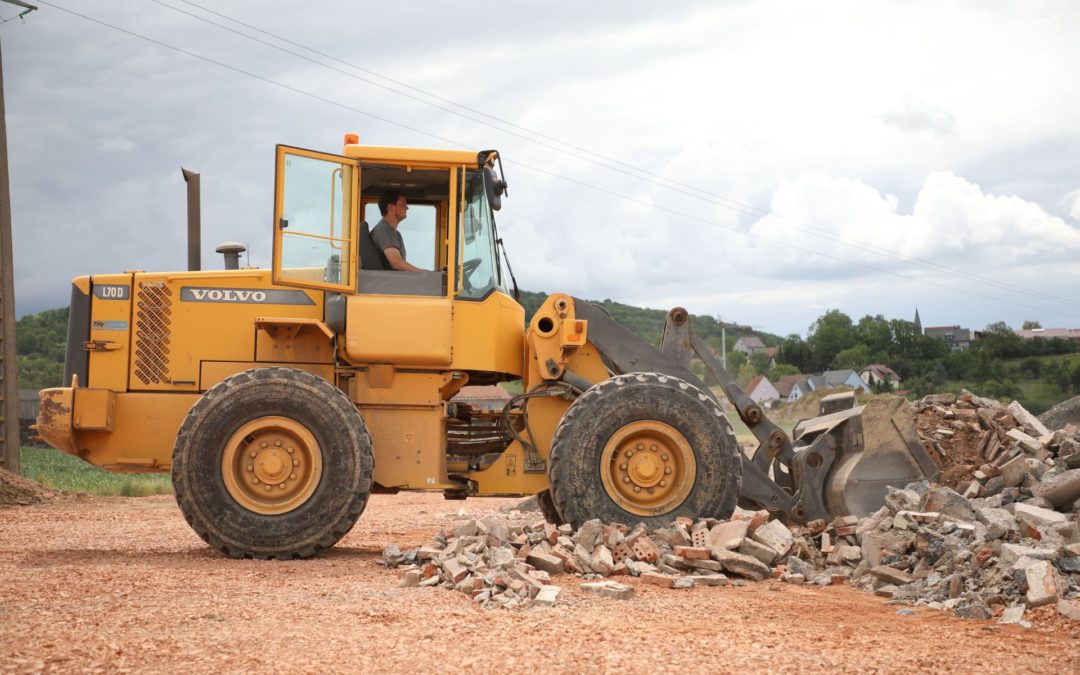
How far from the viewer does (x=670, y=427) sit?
8281 millimetres

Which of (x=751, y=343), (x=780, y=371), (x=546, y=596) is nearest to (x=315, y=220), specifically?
(x=546, y=596)

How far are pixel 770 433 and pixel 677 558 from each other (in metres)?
2.05

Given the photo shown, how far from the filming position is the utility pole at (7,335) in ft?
53.2

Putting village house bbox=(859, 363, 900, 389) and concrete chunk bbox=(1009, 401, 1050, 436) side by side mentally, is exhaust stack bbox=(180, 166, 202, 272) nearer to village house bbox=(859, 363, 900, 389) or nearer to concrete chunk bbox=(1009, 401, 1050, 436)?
concrete chunk bbox=(1009, 401, 1050, 436)

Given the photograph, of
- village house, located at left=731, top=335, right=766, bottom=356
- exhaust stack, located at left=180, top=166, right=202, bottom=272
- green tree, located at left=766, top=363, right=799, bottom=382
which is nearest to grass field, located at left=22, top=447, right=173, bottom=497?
exhaust stack, located at left=180, top=166, right=202, bottom=272

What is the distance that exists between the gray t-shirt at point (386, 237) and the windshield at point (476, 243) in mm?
550

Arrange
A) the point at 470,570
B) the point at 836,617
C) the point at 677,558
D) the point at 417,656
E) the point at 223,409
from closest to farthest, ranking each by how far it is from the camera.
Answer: the point at 417,656
the point at 836,617
the point at 470,570
the point at 677,558
the point at 223,409

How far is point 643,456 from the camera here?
8.30 meters

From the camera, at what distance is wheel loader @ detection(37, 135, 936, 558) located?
26.8 ft

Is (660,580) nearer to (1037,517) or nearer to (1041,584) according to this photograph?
(1041,584)

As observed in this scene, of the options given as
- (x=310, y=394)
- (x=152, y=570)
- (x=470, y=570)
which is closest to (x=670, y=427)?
(x=470, y=570)

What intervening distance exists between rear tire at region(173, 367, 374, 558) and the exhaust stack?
67.8 inches

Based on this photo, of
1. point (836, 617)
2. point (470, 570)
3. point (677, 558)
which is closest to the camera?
point (836, 617)

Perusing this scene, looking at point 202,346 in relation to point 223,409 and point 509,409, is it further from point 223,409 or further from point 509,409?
point 509,409
